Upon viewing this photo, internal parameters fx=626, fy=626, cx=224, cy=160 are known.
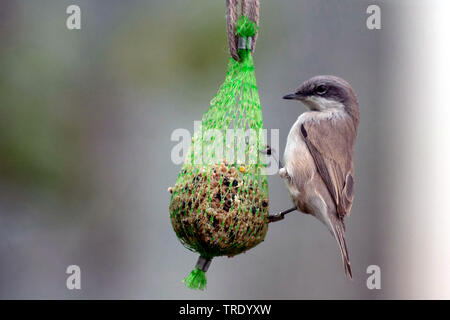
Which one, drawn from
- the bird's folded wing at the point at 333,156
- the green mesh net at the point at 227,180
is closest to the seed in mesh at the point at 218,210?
the green mesh net at the point at 227,180

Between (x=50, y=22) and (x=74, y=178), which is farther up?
(x=50, y=22)

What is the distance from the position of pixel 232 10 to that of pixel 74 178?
2.31 meters

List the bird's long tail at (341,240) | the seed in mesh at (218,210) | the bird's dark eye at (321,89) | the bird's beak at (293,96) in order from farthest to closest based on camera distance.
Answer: the bird's dark eye at (321,89) < the bird's beak at (293,96) < the bird's long tail at (341,240) < the seed in mesh at (218,210)

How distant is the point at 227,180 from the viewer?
3783 millimetres

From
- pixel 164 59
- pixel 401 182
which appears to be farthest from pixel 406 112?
pixel 164 59

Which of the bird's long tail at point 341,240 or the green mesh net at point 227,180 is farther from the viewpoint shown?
the bird's long tail at point 341,240

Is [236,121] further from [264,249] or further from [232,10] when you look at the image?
[264,249]

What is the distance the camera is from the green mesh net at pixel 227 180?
3.66m

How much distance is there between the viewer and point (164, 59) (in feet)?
17.8

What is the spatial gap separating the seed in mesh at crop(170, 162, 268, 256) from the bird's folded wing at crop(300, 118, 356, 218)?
0.57 metres

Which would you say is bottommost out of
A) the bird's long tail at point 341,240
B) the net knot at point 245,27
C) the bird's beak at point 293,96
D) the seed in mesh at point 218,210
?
the bird's long tail at point 341,240

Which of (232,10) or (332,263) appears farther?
(332,263)

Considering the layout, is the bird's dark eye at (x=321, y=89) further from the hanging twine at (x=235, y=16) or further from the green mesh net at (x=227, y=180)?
the hanging twine at (x=235, y=16)

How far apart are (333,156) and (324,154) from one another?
69mm
